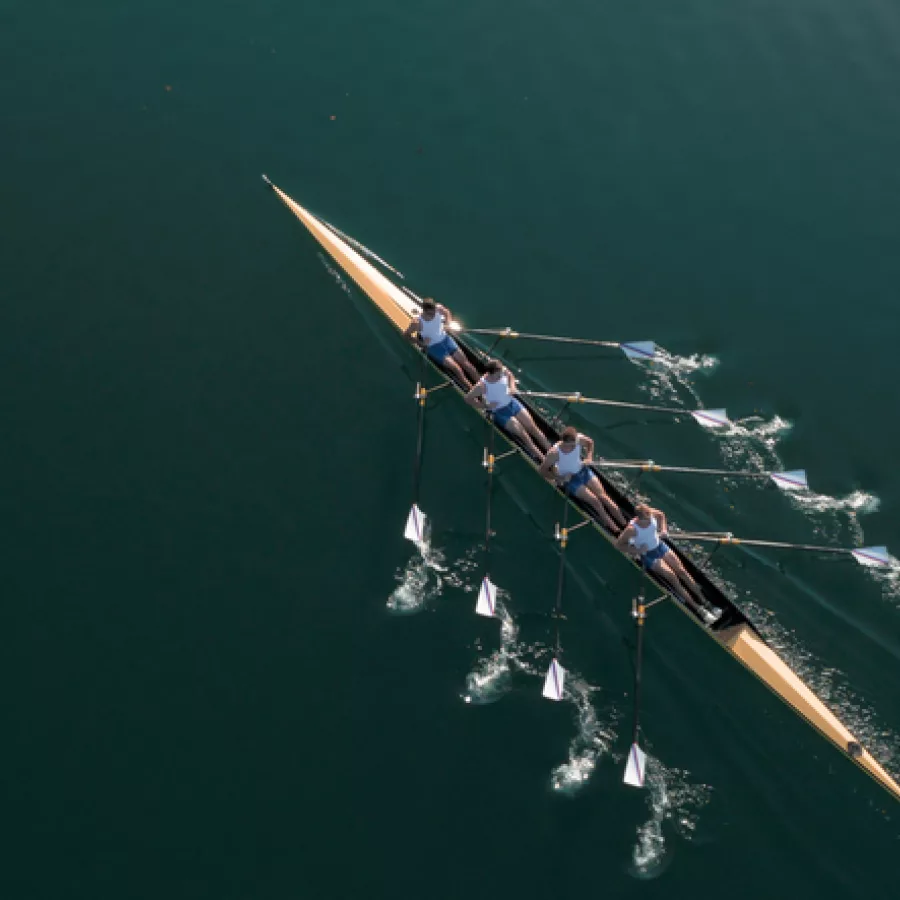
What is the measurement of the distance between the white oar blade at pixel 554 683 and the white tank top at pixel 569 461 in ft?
11.7

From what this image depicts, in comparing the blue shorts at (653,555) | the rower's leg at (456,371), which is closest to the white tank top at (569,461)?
the blue shorts at (653,555)

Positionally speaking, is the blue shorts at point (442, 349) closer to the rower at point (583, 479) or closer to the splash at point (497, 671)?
the rower at point (583, 479)

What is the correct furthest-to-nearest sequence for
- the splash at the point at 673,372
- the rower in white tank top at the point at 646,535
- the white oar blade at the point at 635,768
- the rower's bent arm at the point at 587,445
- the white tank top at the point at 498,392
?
1. the splash at the point at 673,372
2. the white tank top at the point at 498,392
3. the rower's bent arm at the point at 587,445
4. the rower in white tank top at the point at 646,535
5. the white oar blade at the point at 635,768

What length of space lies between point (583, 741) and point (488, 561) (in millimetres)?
3782

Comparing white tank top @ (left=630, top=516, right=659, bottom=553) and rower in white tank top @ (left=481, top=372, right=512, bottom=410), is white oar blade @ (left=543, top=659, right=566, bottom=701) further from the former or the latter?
rower in white tank top @ (left=481, top=372, right=512, bottom=410)

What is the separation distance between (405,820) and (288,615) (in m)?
4.31

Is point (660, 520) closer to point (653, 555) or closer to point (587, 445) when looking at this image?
point (653, 555)

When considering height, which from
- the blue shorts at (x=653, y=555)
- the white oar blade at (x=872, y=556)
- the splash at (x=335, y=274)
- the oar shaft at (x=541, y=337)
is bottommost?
the blue shorts at (x=653, y=555)

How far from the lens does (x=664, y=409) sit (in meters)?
21.0

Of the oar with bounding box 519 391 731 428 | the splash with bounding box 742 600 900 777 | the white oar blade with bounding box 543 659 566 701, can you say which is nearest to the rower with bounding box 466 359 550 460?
the oar with bounding box 519 391 731 428

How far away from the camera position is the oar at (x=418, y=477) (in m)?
19.7

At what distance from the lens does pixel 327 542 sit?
65.9 ft

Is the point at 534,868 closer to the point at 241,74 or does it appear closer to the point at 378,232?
the point at 378,232

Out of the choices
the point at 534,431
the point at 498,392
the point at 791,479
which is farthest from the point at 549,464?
the point at 791,479
